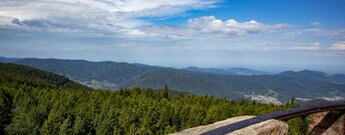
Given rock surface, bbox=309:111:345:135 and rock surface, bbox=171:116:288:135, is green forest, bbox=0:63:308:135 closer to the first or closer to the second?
rock surface, bbox=309:111:345:135

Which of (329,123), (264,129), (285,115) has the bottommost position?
(329,123)

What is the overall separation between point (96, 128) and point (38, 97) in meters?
31.5

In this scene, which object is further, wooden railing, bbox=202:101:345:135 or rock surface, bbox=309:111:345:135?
rock surface, bbox=309:111:345:135

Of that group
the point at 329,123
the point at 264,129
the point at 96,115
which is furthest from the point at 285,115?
the point at 96,115

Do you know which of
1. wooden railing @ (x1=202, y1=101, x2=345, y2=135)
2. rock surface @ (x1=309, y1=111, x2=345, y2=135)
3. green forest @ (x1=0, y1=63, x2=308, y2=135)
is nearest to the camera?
wooden railing @ (x1=202, y1=101, x2=345, y2=135)

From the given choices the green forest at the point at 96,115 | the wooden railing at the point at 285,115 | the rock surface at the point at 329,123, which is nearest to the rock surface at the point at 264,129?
the wooden railing at the point at 285,115

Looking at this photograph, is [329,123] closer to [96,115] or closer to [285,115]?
[285,115]

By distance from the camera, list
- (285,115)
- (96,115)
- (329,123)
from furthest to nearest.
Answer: (96,115)
(329,123)
(285,115)

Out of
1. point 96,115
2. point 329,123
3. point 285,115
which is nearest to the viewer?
point 285,115

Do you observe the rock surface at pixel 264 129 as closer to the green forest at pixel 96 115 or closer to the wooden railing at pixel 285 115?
the wooden railing at pixel 285 115

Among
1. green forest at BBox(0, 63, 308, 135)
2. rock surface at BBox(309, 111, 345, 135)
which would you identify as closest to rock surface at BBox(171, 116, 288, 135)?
rock surface at BBox(309, 111, 345, 135)

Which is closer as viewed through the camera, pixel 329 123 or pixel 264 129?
pixel 264 129

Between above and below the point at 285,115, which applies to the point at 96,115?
below

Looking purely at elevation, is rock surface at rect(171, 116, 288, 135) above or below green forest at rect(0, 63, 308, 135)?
above
